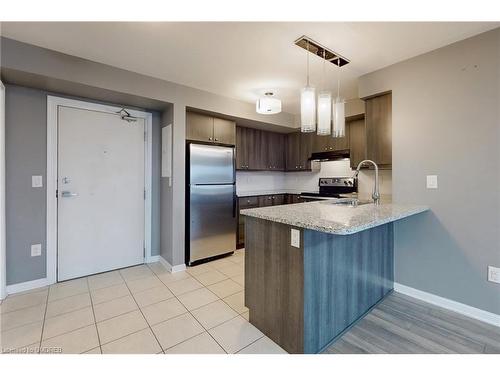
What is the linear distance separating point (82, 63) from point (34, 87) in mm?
617

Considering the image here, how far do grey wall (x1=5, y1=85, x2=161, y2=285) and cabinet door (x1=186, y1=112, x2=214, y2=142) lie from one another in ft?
4.99

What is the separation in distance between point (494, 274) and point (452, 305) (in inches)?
17.4

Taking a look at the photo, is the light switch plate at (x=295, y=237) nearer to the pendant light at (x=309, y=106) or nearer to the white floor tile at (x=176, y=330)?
the pendant light at (x=309, y=106)

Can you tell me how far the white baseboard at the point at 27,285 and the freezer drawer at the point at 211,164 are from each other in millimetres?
1913

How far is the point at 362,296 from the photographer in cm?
202

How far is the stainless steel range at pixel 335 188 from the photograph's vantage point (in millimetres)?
3861

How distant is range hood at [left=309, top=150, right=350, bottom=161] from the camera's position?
12.4 feet

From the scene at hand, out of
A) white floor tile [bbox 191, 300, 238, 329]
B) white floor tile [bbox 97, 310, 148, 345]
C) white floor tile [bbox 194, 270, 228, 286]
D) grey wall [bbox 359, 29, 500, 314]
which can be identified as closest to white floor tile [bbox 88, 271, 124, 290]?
white floor tile [bbox 97, 310, 148, 345]

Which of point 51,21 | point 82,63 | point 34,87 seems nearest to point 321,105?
point 51,21

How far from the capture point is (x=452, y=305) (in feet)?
6.91

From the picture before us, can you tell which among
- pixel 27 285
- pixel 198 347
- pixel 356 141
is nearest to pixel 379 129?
pixel 356 141

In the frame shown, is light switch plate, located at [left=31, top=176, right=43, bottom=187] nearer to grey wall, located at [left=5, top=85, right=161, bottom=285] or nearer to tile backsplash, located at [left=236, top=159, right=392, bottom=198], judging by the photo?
grey wall, located at [left=5, top=85, right=161, bottom=285]
